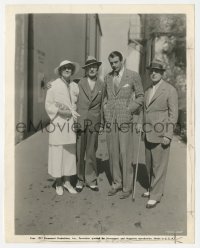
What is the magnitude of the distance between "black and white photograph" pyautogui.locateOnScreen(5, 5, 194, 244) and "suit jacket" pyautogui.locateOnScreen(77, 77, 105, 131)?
0.04 feet

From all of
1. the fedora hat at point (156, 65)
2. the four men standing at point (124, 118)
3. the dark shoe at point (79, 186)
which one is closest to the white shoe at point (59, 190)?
the dark shoe at point (79, 186)

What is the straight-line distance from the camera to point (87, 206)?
4.20 m

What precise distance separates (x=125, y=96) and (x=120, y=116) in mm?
225

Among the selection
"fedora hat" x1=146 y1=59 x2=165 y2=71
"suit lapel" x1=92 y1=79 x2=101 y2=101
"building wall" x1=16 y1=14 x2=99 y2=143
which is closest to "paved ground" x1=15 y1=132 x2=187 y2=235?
"building wall" x1=16 y1=14 x2=99 y2=143

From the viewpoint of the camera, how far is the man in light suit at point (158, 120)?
4.05 meters

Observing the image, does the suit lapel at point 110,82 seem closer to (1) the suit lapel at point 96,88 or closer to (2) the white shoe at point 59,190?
(1) the suit lapel at point 96,88

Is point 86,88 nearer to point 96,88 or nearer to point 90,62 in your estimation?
point 96,88

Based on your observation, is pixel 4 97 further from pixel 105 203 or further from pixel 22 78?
pixel 105 203

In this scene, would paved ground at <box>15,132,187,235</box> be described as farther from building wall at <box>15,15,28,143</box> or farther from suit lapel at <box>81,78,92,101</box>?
suit lapel at <box>81,78,92,101</box>

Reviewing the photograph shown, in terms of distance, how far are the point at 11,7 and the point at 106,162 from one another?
200 cm

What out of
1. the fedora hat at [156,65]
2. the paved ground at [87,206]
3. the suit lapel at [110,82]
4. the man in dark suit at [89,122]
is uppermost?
the fedora hat at [156,65]

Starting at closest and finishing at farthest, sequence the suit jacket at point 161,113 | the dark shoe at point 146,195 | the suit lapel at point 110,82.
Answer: the suit jacket at point 161,113, the suit lapel at point 110,82, the dark shoe at point 146,195

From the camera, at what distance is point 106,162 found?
4332 millimetres

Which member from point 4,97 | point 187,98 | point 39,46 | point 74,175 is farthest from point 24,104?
point 187,98
